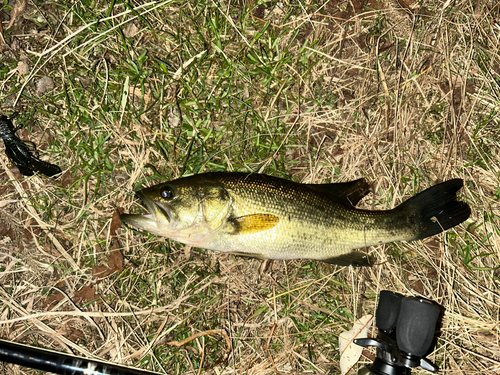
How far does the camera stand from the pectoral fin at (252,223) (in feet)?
10.7

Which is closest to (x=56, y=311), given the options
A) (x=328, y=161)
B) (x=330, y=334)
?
(x=330, y=334)

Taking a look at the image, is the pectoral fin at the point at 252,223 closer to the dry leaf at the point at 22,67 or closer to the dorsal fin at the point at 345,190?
the dorsal fin at the point at 345,190

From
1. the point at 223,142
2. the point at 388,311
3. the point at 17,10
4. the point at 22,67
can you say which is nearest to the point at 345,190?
the point at 388,311

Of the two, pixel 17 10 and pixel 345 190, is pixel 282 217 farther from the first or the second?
pixel 17 10

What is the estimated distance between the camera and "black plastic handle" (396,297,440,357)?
2.94 m

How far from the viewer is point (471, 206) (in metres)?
3.79

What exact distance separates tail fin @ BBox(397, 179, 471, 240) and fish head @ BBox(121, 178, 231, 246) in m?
1.66

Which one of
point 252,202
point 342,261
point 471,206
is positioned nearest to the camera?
point 252,202

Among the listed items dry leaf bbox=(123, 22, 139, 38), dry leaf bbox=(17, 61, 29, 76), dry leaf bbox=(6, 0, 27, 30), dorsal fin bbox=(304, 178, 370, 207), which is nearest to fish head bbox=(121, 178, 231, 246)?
dorsal fin bbox=(304, 178, 370, 207)

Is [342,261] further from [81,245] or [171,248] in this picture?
[81,245]

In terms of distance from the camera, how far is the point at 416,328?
2949mm

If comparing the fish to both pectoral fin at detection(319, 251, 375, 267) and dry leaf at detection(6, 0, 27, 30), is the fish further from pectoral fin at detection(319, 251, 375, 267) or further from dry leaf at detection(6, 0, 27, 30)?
dry leaf at detection(6, 0, 27, 30)

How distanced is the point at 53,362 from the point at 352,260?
278 cm

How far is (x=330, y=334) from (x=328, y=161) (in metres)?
1.74
